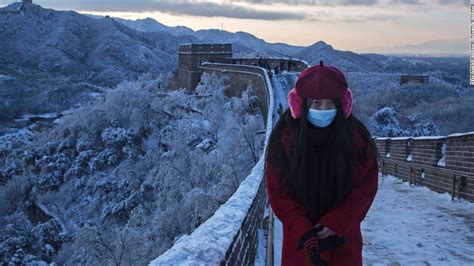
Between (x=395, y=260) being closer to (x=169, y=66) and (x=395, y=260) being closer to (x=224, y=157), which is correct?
(x=224, y=157)

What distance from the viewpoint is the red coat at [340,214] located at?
3159 mm

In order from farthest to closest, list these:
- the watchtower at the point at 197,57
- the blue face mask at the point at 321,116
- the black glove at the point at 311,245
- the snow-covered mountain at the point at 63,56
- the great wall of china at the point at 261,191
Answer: the snow-covered mountain at the point at 63,56 < the watchtower at the point at 197,57 < the great wall of china at the point at 261,191 < the blue face mask at the point at 321,116 < the black glove at the point at 311,245

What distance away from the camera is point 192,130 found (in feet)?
135

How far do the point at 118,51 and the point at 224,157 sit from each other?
143 meters

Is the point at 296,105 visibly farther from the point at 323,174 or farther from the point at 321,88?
the point at 323,174

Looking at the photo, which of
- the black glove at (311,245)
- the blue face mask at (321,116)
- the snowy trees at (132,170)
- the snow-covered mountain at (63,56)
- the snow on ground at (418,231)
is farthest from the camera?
the snow-covered mountain at (63,56)

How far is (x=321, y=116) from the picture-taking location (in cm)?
321

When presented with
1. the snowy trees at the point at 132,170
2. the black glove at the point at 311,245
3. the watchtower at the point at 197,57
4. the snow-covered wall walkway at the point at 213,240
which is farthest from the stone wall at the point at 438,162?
the watchtower at the point at 197,57

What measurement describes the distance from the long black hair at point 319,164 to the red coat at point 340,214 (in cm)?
4

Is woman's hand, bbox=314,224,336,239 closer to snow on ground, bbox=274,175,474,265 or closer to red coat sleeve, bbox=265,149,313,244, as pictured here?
red coat sleeve, bbox=265,149,313,244

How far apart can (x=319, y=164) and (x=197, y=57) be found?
62.4 meters

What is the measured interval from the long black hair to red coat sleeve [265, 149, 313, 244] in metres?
0.04

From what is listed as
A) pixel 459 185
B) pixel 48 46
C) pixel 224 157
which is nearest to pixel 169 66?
pixel 48 46

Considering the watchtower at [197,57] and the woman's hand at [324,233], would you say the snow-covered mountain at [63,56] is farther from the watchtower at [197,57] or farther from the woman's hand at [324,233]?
the woman's hand at [324,233]
